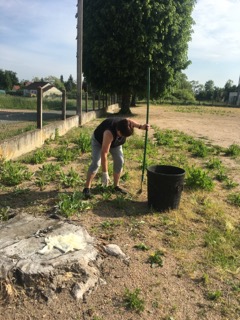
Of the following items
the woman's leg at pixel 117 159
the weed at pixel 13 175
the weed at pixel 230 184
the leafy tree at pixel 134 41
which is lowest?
the weed at pixel 230 184

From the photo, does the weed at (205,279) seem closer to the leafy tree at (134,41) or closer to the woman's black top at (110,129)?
the woman's black top at (110,129)

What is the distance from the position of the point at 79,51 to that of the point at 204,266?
1284 centimetres

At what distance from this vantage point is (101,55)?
19.6m

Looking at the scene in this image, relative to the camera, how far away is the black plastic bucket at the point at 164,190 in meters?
4.79

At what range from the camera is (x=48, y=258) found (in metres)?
3.07

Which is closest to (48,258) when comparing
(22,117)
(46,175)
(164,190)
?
(164,190)

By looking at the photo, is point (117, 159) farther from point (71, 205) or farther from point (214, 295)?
point (214, 295)

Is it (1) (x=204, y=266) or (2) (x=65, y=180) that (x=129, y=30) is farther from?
(1) (x=204, y=266)

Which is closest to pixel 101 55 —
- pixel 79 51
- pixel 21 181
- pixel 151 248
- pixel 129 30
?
pixel 129 30

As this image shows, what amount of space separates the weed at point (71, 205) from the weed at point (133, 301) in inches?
65.0

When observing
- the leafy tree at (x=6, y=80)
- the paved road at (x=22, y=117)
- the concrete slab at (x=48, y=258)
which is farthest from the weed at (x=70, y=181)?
the leafy tree at (x=6, y=80)

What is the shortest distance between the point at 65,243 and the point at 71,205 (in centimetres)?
120

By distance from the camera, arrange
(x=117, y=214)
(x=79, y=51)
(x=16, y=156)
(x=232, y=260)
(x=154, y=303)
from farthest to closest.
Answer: (x=79, y=51) < (x=16, y=156) < (x=117, y=214) < (x=232, y=260) < (x=154, y=303)

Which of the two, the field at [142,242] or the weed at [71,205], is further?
the weed at [71,205]
